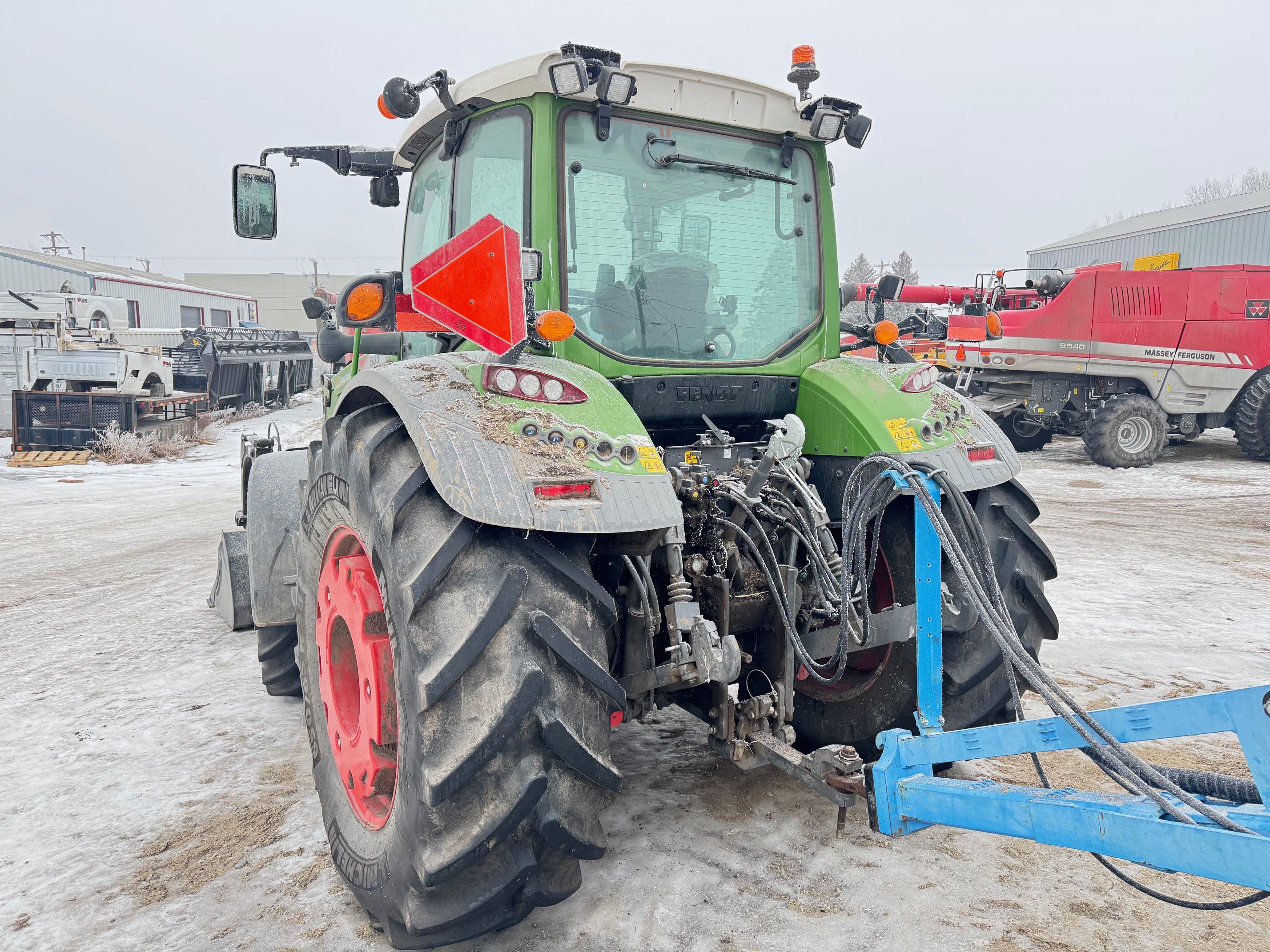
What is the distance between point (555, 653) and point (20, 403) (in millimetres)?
14176

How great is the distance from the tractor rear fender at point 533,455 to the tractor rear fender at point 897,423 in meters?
0.95

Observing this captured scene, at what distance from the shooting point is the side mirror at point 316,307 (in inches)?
145

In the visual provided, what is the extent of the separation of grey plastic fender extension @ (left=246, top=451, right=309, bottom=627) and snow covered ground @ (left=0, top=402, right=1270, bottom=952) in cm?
53

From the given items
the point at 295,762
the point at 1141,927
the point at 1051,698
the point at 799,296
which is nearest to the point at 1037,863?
the point at 1141,927

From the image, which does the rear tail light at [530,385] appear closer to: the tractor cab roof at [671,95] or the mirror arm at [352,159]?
the tractor cab roof at [671,95]

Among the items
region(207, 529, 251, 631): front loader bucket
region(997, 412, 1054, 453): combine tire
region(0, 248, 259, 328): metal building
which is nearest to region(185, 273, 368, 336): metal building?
region(0, 248, 259, 328): metal building

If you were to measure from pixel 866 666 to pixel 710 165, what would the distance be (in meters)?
1.85

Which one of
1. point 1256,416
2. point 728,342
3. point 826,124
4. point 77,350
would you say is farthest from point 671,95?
point 77,350

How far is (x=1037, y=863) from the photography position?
8.46ft

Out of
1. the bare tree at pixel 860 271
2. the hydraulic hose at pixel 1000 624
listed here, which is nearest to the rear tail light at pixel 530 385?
the hydraulic hose at pixel 1000 624

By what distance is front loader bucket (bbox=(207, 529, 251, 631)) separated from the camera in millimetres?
4195

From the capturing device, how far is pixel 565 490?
2037 millimetres

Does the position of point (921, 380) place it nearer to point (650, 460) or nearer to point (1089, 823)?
point (650, 460)

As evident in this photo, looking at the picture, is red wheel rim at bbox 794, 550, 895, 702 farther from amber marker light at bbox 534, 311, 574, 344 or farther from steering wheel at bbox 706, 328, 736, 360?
amber marker light at bbox 534, 311, 574, 344
